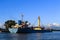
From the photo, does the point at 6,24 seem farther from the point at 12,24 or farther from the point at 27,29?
the point at 27,29

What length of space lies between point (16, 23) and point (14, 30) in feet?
65.1

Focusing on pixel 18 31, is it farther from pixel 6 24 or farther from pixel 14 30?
pixel 6 24

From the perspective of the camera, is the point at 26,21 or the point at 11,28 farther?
the point at 26,21

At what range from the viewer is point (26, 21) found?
7761 inches

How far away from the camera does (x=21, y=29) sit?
602 ft

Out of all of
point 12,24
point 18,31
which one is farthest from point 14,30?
point 12,24

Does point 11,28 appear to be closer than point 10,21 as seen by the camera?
Yes

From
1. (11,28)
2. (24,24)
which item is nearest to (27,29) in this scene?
(24,24)

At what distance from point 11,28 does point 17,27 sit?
17.6ft

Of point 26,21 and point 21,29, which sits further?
point 26,21

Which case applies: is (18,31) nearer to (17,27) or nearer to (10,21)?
(17,27)

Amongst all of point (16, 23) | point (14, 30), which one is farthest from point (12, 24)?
point (14, 30)

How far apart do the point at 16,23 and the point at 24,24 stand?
8.58m

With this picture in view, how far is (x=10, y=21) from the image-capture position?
19650 cm
